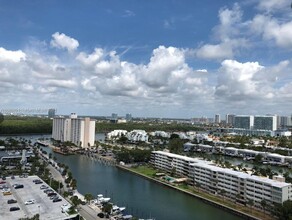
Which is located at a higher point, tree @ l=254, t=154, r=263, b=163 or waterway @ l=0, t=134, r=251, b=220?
tree @ l=254, t=154, r=263, b=163

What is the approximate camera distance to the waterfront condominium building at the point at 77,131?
22.7m

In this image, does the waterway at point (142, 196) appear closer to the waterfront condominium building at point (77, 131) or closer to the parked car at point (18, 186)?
the parked car at point (18, 186)

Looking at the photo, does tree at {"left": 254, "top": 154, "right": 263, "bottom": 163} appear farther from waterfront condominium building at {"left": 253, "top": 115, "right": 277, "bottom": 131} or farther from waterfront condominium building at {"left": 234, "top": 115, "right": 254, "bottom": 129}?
waterfront condominium building at {"left": 234, "top": 115, "right": 254, "bottom": 129}

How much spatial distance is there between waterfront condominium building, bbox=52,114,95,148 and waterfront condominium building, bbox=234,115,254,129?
26594 millimetres

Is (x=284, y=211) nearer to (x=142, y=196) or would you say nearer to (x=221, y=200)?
(x=221, y=200)

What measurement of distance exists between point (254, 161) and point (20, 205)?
14.9 metres

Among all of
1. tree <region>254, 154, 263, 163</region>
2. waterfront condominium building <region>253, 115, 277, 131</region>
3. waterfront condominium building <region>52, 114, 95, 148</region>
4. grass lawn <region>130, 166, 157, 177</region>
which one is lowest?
grass lawn <region>130, 166, 157, 177</region>

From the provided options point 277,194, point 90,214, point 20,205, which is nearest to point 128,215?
point 90,214

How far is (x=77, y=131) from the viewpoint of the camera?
2334 centimetres

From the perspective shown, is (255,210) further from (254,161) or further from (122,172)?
(254,161)

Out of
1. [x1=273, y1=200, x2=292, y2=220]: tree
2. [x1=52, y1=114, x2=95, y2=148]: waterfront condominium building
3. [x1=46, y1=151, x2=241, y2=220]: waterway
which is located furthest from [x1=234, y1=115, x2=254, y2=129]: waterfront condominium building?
[x1=273, y1=200, x2=292, y2=220]: tree

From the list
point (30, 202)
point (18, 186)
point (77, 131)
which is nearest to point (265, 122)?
point (77, 131)

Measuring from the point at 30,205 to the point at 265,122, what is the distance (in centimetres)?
3836

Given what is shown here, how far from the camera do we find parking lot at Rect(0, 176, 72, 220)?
655cm
